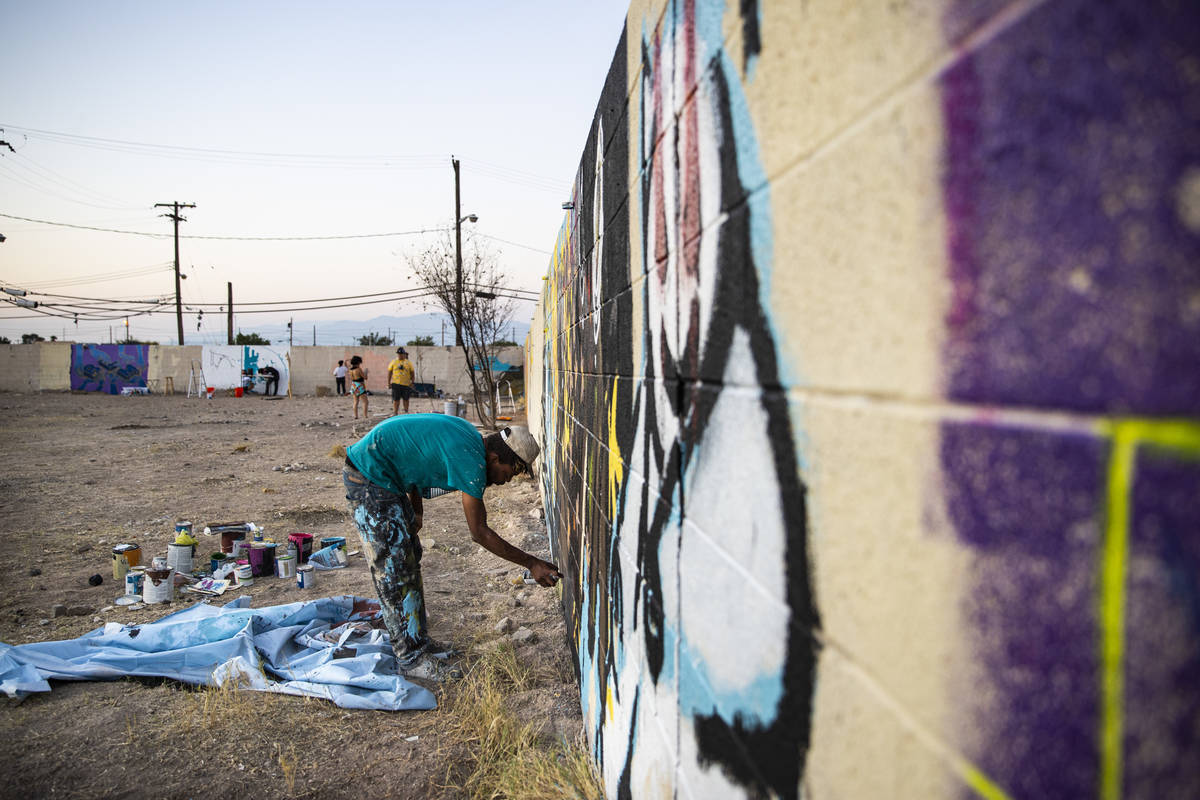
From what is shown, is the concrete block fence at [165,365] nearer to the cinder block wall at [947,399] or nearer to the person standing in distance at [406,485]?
the person standing in distance at [406,485]

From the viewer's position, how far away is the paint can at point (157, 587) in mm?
4895

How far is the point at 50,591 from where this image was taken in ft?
16.8

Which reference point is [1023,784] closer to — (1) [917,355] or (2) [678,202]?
(1) [917,355]

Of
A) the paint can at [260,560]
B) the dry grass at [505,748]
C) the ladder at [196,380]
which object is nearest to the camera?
the dry grass at [505,748]

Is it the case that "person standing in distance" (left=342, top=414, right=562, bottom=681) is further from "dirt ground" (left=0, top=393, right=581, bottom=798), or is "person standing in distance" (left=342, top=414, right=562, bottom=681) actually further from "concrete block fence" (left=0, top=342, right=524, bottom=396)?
"concrete block fence" (left=0, top=342, right=524, bottom=396)

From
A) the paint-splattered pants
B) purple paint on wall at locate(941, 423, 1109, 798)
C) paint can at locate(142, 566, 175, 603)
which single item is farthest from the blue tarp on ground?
purple paint on wall at locate(941, 423, 1109, 798)

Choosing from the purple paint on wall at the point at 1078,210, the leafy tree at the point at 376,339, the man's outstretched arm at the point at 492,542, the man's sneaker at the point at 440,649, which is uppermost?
the leafy tree at the point at 376,339

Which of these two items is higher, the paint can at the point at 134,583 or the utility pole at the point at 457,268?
the utility pole at the point at 457,268

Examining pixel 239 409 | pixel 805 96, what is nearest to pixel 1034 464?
pixel 805 96

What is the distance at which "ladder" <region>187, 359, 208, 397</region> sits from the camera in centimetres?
3275

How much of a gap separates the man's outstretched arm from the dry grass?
572mm

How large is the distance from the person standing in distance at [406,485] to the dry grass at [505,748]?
1.17ft

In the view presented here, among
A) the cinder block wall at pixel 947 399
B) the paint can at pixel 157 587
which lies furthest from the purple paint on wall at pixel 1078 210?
the paint can at pixel 157 587

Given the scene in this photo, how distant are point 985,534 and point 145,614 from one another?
5.62 metres
